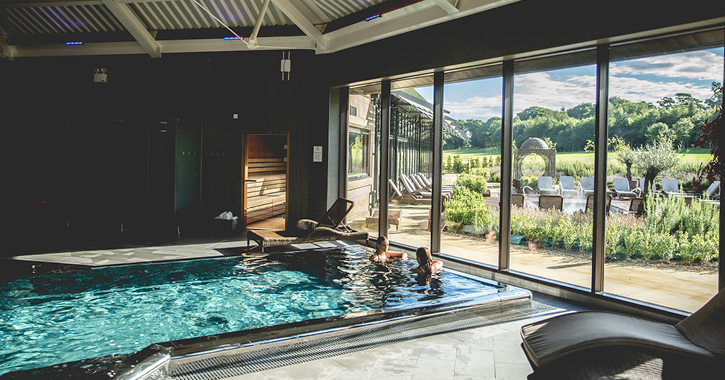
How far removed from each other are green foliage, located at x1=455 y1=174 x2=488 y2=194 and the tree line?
2.10ft

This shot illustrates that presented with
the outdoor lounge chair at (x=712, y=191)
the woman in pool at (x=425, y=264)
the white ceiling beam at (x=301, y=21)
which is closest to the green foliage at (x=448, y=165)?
the woman in pool at (x=425, y=264)

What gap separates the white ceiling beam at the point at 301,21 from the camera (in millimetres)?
8219

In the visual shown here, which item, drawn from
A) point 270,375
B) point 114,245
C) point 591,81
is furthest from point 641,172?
point 114,245

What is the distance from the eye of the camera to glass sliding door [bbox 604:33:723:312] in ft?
14.8

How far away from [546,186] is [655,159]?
1.27 m

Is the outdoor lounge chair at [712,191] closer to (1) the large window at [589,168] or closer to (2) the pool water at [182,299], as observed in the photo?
(1) the large window at [589,168]

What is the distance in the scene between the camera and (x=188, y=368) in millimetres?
3326

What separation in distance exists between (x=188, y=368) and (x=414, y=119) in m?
5.63

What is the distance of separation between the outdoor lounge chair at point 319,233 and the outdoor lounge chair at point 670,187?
449cm

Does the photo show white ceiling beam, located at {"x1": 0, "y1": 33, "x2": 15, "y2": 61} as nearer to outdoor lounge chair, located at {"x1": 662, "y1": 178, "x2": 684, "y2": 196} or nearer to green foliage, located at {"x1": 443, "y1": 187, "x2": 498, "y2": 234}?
green foliage, located at {"x1": 443, "y1": 187, "x2": 498, "y2": 234}

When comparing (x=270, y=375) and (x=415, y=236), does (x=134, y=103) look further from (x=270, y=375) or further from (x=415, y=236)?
(x=270, y=375)

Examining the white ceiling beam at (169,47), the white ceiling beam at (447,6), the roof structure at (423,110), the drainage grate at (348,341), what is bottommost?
the drainage grate at (348,341)

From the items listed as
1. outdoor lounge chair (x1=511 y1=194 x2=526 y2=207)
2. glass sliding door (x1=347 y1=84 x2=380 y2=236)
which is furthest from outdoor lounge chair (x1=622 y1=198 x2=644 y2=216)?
glass sliding door (x1=347 y1=84 x2=380 y2=236)

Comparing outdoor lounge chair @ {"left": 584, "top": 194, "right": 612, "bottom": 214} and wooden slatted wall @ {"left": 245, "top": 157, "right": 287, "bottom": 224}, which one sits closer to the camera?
outdoor lounge chair @ {"left": 584, "top": 194, "right": 612, "bottom": 214}
